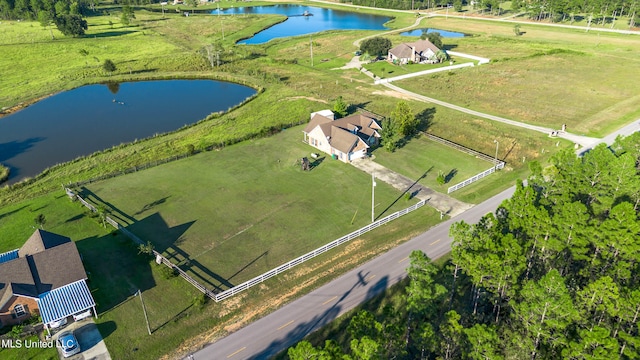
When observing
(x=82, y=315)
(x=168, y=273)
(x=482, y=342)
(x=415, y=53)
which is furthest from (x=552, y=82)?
(x=82, y=315)

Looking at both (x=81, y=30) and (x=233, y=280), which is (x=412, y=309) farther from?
(x=81, y=30)

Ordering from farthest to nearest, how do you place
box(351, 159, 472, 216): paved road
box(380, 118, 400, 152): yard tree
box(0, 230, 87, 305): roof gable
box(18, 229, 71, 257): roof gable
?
box(380, 118, 400, 152): yard tree → box(351, 159, 472, 216): paved road → box(18, 229, 71, 257): roof gable → box(0, 230, 87, 305): roof gable

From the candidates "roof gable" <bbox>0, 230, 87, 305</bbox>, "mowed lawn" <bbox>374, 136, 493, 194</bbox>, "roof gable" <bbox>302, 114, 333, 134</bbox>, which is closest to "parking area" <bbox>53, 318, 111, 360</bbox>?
"roof gable" <bbox>0, 230, 87, 305</bbox>

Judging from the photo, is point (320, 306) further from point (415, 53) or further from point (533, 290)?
point (415, 53)

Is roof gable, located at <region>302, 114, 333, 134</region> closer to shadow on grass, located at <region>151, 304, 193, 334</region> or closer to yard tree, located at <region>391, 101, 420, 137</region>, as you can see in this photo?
yard tree, located at <region>391, 101, 420, 137</region>

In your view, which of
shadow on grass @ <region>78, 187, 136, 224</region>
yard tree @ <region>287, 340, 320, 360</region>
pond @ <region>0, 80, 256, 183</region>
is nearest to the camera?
yard tree @ <region>287, 340, 320, 360</region>

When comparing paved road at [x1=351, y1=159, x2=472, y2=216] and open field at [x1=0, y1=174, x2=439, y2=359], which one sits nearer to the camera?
open field at [x1=0, y1=174, x2=439, y2=359]
